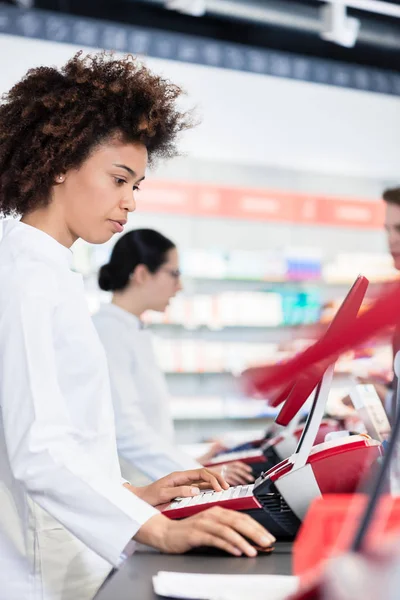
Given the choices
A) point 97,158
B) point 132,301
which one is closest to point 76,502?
point 97,158

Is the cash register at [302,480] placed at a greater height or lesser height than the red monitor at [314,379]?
lesser

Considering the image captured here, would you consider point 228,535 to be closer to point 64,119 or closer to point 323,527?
point 323,527

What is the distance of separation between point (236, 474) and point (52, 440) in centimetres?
85

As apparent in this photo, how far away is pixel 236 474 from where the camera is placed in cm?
206

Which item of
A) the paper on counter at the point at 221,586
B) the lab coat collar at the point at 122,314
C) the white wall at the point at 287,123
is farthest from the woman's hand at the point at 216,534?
the white wall at the point at 287,123

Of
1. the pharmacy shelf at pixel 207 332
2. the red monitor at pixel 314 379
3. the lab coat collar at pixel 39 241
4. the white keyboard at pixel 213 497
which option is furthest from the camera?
the pharmacy shelf at pixel 207 332

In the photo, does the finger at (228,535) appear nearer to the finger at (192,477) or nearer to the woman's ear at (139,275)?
the finger at (192,477)

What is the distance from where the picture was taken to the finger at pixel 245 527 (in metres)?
1.21

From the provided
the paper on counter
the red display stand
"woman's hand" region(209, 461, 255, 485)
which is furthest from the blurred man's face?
the red display stand

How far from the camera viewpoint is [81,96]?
5.61 feet

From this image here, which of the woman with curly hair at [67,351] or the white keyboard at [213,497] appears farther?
the white keyboard at [213,497]

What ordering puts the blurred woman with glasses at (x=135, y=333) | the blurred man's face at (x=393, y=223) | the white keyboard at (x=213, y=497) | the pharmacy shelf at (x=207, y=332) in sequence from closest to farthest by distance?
the white keyboard at (x=213, y=497) → the blurred man's face at (x=393, y=223) → the blurred woman with glasses at (x=135, y=333) → the pharmacy shelf at (x=207, y=332)

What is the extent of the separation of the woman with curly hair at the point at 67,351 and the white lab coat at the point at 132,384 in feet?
4.17

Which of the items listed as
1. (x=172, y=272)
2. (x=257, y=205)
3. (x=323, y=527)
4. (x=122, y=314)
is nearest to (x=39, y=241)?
(x=323, y=527)
